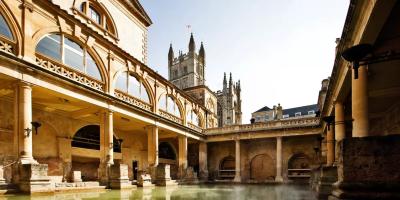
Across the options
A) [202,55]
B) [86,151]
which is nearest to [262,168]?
[86,151]

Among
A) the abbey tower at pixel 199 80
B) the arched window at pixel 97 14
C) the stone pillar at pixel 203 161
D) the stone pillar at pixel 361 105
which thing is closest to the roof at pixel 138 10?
the arched window at pixel 97 14

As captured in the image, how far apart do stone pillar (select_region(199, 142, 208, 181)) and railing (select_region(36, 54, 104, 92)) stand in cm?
1709

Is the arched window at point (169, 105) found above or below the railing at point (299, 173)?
above

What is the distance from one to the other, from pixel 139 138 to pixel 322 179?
65.9ft

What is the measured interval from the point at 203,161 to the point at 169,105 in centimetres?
928

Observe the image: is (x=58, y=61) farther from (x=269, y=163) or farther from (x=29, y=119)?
(x=269, y=163)

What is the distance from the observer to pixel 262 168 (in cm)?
3212

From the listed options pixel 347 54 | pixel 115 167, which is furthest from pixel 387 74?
pixel 115 167

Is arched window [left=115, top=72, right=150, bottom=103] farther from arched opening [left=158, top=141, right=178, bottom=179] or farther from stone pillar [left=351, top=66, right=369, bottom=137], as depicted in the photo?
stone pillar [left=351, top=66, right=369, bottom=137]

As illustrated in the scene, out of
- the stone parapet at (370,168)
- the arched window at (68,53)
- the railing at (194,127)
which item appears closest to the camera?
the stone parapet at (370,168)

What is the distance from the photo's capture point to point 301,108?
6359 centimetres

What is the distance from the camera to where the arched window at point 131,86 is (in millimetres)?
19984

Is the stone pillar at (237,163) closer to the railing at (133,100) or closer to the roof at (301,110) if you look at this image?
the railing at (133,100)

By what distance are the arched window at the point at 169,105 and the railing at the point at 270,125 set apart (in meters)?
5.87
